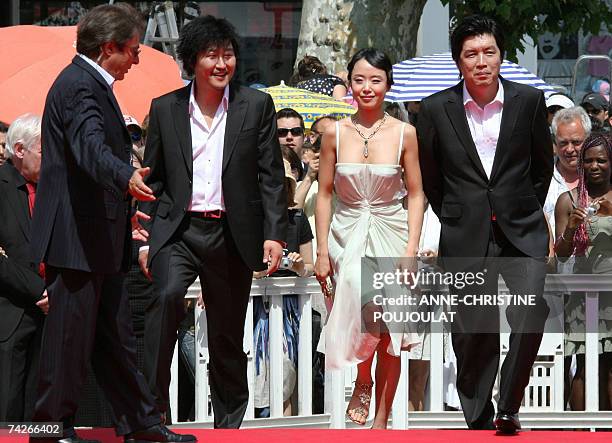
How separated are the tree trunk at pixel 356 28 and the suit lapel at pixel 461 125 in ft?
28.5

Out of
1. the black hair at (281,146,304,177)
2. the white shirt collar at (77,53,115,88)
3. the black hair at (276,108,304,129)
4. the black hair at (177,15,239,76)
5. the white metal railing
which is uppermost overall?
the black hair at (177,15,239,76)

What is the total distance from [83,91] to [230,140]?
137 cm

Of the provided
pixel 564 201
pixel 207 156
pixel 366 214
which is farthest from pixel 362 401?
pixel 564 201

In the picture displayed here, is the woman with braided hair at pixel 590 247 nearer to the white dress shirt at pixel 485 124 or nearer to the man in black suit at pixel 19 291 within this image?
the white dress shirt at pixel 485 124

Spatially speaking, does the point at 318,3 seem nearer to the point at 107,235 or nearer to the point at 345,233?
the point at 345,233

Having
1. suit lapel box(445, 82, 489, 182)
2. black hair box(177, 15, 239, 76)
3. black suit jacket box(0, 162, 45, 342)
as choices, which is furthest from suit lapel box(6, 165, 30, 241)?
suit lapel box(445, 82, 489, 182)

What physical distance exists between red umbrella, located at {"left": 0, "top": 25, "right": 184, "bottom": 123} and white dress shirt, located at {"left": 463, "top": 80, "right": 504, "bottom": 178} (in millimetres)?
3914

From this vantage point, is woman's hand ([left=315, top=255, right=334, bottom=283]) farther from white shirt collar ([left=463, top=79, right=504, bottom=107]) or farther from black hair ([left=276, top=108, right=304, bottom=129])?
black hair ([left=276, top=108, right=304, bottom=129])

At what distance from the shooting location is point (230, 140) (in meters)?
7.57

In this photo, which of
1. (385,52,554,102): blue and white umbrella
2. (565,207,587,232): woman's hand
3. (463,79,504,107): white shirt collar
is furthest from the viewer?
(385,52,554,102): blue and white umbrella

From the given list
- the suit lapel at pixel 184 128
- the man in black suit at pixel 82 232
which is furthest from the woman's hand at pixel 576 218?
the man in black suit at pixel 82 232

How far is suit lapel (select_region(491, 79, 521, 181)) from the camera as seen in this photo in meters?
7.52

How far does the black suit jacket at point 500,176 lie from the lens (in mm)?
7516

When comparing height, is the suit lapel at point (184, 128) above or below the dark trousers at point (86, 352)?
above
